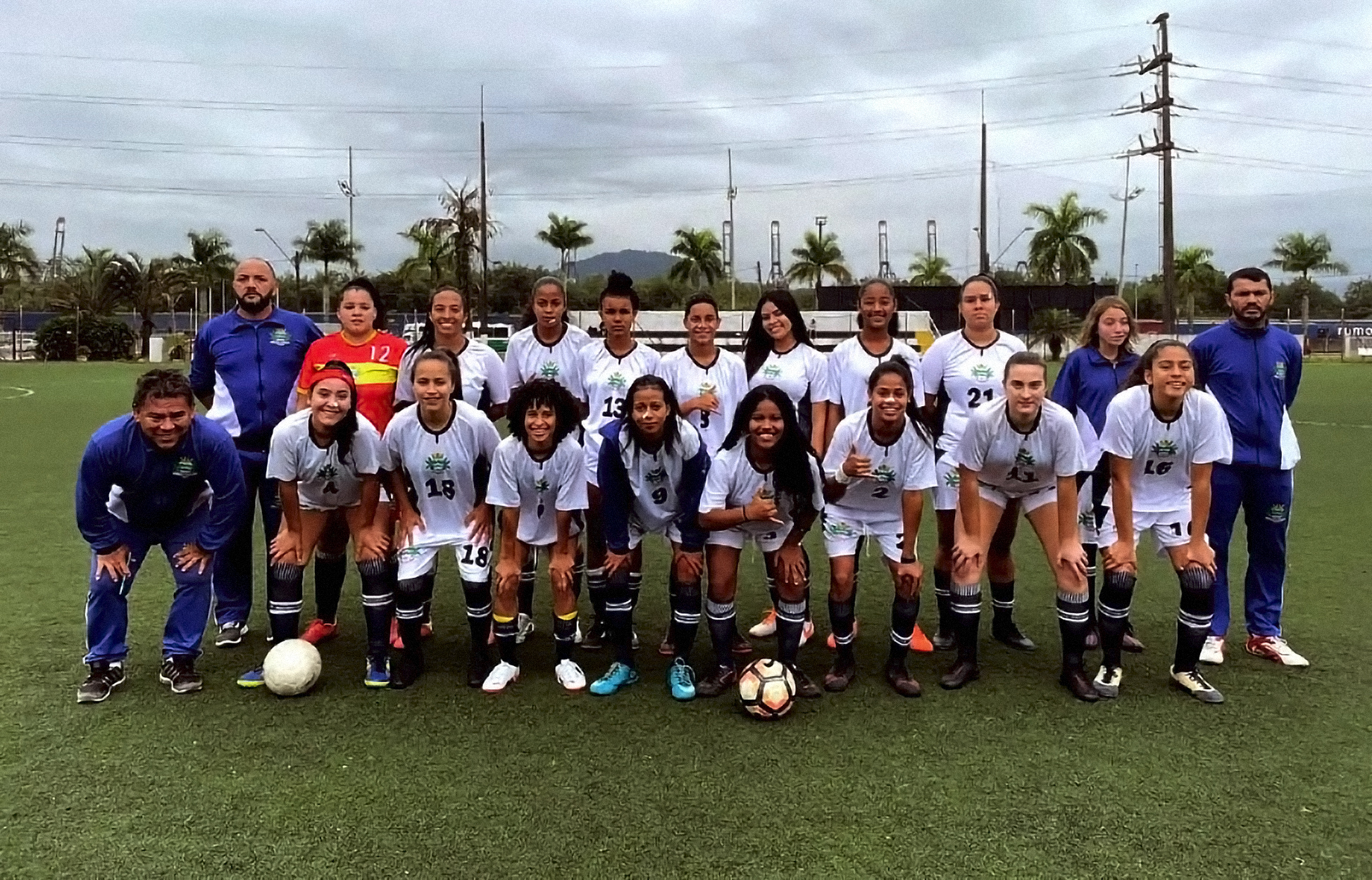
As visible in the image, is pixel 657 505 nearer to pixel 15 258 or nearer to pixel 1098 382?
pixel 1098 382

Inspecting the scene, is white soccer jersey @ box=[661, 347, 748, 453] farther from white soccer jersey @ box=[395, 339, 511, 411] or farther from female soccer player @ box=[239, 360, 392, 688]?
female soccer player @ box=[239, 360, 392, 688]

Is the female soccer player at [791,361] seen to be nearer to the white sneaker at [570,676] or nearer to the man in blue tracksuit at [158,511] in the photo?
the white sneaker at [570,676]

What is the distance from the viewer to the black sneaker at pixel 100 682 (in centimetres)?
438

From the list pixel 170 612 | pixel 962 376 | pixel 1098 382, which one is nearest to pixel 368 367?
pixel 170 612

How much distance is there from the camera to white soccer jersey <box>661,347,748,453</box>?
17.3 ft

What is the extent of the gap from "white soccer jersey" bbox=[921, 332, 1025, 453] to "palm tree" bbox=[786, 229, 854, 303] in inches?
1914

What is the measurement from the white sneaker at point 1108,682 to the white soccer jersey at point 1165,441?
2.61 ft

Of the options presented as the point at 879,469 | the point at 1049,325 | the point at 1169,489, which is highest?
the point at 1049,325

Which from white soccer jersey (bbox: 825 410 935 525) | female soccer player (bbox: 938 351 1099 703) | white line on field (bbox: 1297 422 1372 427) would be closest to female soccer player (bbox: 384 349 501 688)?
white soccer jersey (bbox: 825 410 935 525)


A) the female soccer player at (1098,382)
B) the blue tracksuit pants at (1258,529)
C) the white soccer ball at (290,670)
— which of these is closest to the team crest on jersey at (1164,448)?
the female soccer player at (1098,382)

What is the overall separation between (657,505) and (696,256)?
160 feet

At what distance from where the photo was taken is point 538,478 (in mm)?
4617

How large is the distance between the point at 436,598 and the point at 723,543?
8.54 ft

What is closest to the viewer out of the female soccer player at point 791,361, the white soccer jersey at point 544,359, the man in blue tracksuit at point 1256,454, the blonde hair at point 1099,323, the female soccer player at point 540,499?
the female soccer player at point 540,499
